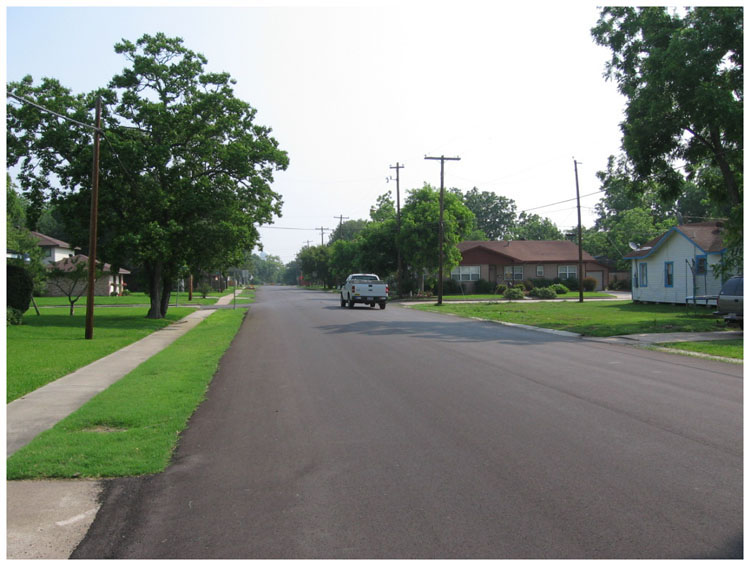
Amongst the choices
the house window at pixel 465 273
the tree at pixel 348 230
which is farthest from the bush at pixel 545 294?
the tree at pixel 348 230

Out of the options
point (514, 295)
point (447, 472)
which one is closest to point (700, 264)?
point (514, 295)

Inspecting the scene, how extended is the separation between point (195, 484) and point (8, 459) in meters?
2.29

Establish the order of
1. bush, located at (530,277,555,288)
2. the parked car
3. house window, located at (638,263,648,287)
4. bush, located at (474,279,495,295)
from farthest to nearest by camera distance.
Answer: bush, located at (474,279,495,295), bush, located at (530,277,555,288), house window, located at (638,263,648,287), the parked car

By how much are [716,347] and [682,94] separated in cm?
1163

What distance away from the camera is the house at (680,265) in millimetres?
34344

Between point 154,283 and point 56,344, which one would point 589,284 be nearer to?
point 154,283

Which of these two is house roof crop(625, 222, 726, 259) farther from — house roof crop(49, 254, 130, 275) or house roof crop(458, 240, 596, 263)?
house roof crop(49, 254, 130, 275)

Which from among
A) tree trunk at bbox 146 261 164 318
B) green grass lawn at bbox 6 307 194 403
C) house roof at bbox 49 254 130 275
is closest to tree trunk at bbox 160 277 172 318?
tree trunk at bbox 146 261 164 318

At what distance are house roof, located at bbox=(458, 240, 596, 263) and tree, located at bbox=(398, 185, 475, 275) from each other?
9.23m

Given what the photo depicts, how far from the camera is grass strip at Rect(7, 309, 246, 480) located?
6.37 metres

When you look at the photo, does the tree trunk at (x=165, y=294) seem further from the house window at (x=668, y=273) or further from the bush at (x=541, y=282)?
the bush at (x=541, y=282)

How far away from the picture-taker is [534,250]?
234 feet

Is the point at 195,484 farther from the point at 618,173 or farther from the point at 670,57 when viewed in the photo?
the point at 618,173

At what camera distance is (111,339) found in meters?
20.5
